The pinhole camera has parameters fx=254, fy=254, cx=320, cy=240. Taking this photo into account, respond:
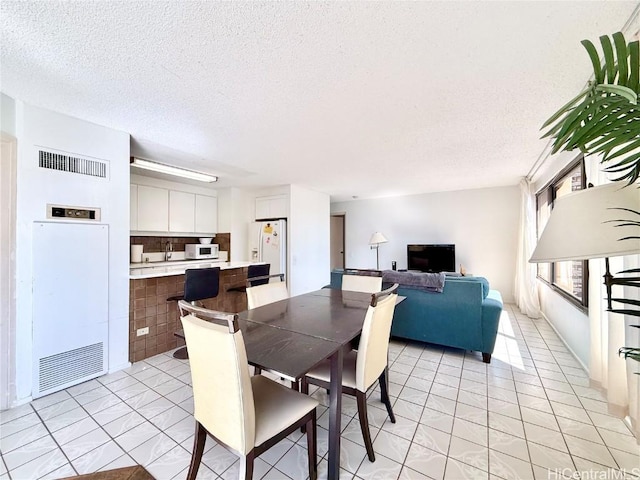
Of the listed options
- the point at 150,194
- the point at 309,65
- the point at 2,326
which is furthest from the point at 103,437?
the point at 150,194

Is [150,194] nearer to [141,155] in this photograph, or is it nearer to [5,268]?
[141,155]

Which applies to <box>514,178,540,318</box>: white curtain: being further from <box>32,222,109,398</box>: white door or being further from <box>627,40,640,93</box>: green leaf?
<box>32,222,109,398</box>: white door

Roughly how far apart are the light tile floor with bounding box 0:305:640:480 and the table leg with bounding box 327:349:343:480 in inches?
6.1

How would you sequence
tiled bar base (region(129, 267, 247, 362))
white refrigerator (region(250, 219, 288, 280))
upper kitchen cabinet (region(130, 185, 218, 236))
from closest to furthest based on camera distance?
tiled bar base (region(129, 267, 247, 362))
upper kitchen cabinet (region(130, 185, 218, 236))
white refrigerator (region(250, 219, 288, 280))

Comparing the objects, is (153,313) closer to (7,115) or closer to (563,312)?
(7,115)

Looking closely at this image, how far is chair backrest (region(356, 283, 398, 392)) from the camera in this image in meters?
1.44

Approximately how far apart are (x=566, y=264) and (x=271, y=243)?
4.50m

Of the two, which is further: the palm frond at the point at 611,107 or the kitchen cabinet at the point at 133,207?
the kitchen cabinet at the point at 133,207

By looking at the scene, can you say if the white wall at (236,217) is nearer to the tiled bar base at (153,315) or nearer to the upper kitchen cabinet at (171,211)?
the upper kitchen cabinet at (171,211)

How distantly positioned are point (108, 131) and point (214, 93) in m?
1.39

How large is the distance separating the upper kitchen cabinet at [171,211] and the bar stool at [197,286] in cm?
186

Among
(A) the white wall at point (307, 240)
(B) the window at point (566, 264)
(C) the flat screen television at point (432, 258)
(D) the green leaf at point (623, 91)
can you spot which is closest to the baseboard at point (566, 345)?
(B) the window at point (566, 264)

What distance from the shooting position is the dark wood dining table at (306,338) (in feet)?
3.80

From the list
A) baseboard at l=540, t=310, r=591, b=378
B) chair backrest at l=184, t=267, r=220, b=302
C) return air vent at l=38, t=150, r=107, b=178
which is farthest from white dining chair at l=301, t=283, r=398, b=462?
return air vent at l=38, t=150, r=107, b=178
